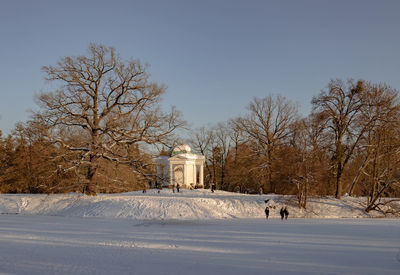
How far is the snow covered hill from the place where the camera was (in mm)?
26016

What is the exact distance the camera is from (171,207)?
87.1ft

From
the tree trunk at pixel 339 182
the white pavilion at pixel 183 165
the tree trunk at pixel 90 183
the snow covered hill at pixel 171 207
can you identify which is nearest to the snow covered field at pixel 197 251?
the snow covered hill at pixel 171 207

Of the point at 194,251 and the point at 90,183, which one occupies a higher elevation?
the point at 90,183

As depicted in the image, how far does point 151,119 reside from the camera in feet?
94.2

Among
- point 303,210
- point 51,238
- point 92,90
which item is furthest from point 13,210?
point 303,210

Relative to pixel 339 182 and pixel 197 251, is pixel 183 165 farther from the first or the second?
pixel 197 251

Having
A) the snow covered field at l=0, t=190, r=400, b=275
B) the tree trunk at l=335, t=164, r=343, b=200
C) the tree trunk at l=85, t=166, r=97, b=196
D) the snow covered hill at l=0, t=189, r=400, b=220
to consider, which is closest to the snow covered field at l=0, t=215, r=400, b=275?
the snow covered field at l=0, t=190, r=400, b=275

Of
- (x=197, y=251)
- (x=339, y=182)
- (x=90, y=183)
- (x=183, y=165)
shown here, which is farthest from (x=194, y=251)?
(x=183, y=165)

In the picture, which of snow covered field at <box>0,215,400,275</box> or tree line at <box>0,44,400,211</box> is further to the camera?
tree line at <box>0,44,400,211</box>

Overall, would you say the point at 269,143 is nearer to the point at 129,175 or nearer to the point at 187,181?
the point at 187,181

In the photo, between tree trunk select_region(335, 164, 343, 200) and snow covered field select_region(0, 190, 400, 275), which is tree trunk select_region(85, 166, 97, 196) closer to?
snow covered field select_region(0, 190, 400, 275)

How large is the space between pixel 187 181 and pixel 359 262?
3484 centimetres

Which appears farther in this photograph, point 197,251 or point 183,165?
point 183,165

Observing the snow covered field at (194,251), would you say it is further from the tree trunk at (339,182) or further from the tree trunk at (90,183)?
the tree trunk at (339,182)
